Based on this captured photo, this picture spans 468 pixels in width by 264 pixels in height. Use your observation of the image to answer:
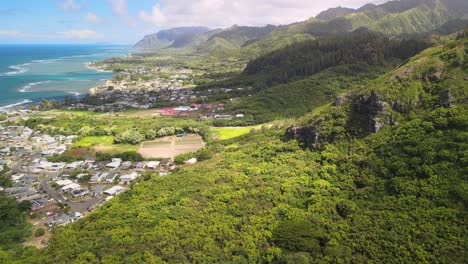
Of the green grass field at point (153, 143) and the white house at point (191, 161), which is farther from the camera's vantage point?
the green grass field at point (153, 143)

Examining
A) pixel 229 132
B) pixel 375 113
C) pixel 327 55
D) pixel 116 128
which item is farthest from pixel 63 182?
pixel 327 55

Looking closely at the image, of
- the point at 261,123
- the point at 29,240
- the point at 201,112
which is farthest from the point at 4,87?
the point at 29,240

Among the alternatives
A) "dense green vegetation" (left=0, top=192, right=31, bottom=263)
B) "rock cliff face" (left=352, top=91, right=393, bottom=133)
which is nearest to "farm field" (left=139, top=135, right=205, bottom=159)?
"dense green vegetation" (left=0, top=192, right=31, bottom=263)

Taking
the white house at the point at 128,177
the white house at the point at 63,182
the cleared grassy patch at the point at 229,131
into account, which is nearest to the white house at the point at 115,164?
the white house at the point at 128,177

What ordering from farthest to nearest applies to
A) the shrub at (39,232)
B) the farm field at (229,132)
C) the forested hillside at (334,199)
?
the farm field at (229,132), the shrub at (39,232), the forested hillside at (334,199)

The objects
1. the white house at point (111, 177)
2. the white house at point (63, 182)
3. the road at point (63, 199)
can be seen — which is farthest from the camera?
the white house at point (111, 177)

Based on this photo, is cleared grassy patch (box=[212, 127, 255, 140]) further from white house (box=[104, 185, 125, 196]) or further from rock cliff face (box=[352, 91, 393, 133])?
rock cliff face (box=[352, 91, 393, 133])

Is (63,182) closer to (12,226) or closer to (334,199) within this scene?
(12,226)

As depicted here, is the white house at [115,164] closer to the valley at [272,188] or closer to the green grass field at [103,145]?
the valley at [272,188]
